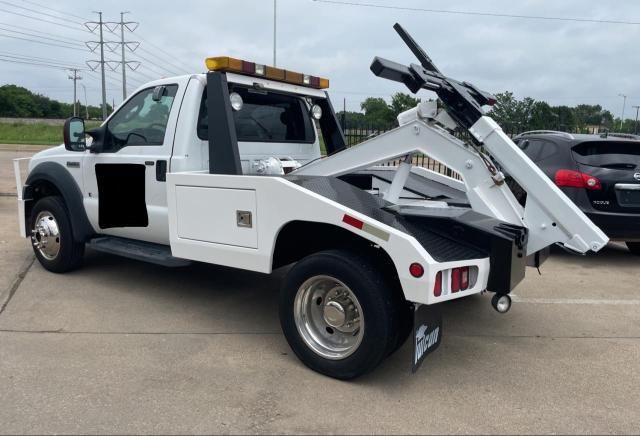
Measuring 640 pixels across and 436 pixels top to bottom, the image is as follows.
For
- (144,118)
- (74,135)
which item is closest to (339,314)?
(144,118)

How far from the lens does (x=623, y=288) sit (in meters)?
5.75

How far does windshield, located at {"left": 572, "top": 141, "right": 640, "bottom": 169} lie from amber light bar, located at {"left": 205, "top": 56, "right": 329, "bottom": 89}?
3402mm

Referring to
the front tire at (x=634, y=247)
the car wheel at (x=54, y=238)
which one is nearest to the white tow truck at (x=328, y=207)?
the car wheel at (x=54, y=238)

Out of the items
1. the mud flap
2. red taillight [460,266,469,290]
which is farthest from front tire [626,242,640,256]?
red taillight [460,266,469,290]

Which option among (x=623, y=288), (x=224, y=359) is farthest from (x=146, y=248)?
(x=623, y=288)

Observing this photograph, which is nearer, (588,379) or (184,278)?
(588,379)

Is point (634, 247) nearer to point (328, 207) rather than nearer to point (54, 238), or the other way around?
point (328, 207)

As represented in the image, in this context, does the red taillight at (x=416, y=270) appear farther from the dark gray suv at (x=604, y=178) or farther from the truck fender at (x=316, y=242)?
the dark gray suv at (x=604, y=178)

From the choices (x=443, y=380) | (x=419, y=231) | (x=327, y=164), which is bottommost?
(x=443, y=380)

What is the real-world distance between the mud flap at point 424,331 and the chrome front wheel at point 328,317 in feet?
1.16

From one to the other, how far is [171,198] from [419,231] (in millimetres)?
2030

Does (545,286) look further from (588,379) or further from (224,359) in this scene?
(224,359)

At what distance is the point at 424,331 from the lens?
3.34 m

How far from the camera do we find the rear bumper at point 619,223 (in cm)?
634
